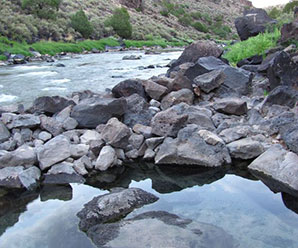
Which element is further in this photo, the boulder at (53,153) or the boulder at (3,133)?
the boulder at (3,133)

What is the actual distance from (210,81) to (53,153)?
494 cm

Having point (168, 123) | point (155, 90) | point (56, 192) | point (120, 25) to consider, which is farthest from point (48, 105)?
point (120, 25)

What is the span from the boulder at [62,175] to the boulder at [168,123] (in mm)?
1866

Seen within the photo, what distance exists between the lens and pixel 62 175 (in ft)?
19.8

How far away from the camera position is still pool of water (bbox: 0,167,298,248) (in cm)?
434

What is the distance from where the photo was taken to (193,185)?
5906mm

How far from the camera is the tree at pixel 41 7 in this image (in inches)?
1626

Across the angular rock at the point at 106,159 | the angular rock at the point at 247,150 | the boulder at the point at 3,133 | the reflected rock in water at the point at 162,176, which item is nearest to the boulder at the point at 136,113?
the angular rock at the point at 106,159

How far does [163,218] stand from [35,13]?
136 feet

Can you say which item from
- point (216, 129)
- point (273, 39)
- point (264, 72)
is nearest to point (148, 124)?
point (216, 129)

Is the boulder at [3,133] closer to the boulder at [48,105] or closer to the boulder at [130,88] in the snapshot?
the boulder at [48,105]

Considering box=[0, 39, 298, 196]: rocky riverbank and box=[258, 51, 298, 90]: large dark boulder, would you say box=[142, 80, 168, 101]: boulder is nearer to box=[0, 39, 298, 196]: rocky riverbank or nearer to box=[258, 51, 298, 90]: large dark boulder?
box=[0, 39, 298, 196]: rocky riverbank

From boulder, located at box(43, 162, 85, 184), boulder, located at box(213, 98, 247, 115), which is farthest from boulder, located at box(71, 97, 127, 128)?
boulder, located at box(213, 98, 247, 115)

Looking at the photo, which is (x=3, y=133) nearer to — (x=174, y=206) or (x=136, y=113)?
(x=136, y=113)
